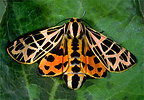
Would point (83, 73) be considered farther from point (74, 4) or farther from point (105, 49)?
point (74, 4)

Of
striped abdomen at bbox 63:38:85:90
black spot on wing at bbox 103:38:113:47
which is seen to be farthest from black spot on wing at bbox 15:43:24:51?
black spot on wing at bbox 103:38:113:47

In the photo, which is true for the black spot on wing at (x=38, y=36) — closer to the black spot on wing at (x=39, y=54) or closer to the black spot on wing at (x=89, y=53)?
the black spot on wing at (x=39, y=54)

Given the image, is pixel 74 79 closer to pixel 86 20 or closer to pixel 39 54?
pixel 39 54

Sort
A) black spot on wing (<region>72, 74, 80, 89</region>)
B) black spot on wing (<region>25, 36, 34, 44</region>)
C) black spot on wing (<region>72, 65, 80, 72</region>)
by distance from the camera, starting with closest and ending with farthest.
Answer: black spot on wing (<region>72, 74, 80, 89</region>) → black spot on wing (<region>72, 65, 80, 72</region>) → black spot on wing (<region>25, 36, 34, 44</region>)

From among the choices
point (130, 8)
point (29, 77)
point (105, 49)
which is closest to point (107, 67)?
point (105, 49)

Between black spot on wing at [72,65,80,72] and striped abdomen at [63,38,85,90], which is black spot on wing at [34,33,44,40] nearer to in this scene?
striped abdomen at [63,38,85,90]

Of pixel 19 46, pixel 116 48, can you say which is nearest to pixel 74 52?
pixel 116 48
